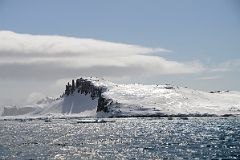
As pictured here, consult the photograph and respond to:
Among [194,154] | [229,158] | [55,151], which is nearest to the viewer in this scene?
[229,158]

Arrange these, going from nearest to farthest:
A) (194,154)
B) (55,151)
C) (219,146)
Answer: (194,154)
(55,151)
(219,146)

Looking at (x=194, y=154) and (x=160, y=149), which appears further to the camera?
(x=160, y=149)

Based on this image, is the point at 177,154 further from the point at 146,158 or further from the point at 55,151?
the point at 55,151

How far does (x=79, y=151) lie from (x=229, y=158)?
1292 inches

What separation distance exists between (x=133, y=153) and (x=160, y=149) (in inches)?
425

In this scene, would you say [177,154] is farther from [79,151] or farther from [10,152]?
[10,152]

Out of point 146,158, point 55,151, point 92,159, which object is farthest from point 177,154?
point 55,151

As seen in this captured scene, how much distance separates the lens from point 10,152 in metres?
106

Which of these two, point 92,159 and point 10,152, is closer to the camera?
point 92,159

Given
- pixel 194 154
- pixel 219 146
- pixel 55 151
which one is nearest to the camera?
pixel 194 154

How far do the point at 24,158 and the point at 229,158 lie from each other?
38572 mm

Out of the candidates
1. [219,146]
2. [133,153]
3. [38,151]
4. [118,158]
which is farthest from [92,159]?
[219,146]

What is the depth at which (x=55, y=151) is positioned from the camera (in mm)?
105875

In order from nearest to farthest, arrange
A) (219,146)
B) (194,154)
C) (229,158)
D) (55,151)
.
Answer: (229,158)
(194,154)
(55,151)
(219,146)
